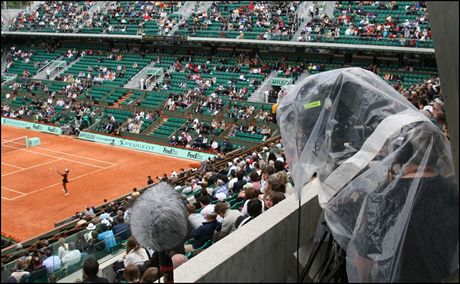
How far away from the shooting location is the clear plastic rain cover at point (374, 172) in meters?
3.74

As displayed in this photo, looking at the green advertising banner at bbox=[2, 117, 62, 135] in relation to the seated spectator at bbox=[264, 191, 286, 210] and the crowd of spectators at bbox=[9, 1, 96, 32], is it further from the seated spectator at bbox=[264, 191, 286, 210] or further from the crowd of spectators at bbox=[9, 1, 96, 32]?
the seated spectator at bbox=[264, 191, 286, 210]

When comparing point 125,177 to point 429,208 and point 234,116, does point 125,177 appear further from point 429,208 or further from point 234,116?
point 429,208

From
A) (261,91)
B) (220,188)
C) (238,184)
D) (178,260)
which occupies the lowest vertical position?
(261,91)

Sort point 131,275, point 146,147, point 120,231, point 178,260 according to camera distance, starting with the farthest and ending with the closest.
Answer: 1. point 146,147
2. point 120,231
3. point 178,260
4. point 131,275

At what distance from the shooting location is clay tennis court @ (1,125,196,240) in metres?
19.7

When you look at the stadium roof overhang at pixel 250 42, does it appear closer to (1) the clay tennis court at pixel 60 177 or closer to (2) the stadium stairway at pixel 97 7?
(2) the stadium stairway at pixel 97 7

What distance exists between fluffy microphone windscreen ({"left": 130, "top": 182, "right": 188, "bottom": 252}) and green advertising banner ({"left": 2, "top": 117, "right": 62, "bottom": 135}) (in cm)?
3333

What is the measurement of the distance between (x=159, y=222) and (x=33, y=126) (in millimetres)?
36038

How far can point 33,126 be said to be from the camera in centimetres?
3672

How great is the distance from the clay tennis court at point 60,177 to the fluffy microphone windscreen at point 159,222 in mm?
14170

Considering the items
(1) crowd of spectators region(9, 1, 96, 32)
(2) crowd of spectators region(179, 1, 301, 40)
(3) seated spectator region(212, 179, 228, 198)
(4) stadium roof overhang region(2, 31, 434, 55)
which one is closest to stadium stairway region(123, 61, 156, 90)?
(4) stadium roof overhang region(2, 31, 434, 55)

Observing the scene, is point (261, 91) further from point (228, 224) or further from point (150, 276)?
point (150, 276)

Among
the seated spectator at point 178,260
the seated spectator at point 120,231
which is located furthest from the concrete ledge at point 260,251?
the seated spectator at point 120,231

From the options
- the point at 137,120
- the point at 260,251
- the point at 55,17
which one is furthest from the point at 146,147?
the point at 55,17
